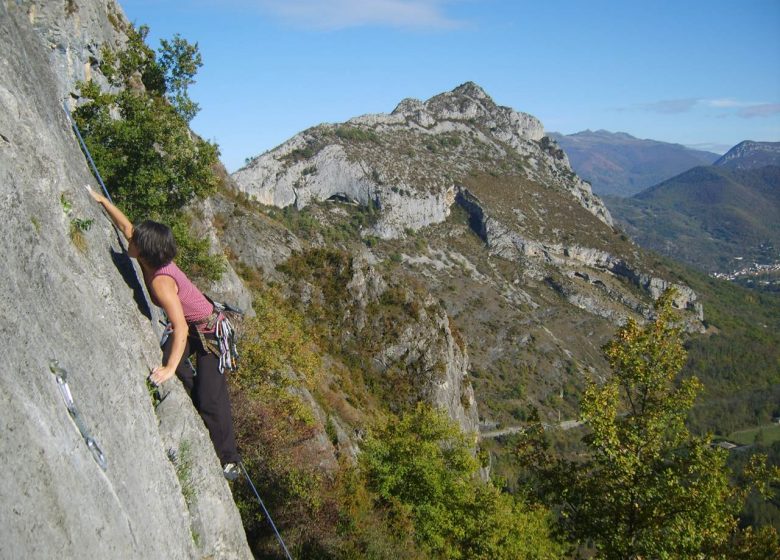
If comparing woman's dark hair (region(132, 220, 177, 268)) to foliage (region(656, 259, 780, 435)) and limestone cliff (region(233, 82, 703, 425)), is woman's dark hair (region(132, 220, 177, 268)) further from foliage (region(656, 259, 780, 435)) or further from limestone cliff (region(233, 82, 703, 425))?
foliage (region(656, 259, 780, 435))

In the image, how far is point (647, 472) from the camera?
399 inches

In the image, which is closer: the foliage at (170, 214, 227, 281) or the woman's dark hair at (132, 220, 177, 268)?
the woman's dark hair at (132, 220, 177, 268)

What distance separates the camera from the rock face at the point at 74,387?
3.84 metres

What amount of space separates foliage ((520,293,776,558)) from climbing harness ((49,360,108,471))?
28.0 feet

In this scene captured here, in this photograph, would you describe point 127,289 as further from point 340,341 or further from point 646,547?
point 340,341

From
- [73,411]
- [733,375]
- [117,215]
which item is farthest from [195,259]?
[733,375]

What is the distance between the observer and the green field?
5418 inches

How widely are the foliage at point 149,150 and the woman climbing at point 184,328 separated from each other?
11.6 m

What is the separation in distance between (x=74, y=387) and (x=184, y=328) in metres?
1.26

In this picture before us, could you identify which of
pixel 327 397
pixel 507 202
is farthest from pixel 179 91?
pixel 507 202

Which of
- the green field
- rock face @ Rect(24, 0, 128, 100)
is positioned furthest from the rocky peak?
rock face @ Rect(24, 0, 128, 100)

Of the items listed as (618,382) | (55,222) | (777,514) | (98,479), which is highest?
(55,222)

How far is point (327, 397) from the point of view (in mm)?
30047

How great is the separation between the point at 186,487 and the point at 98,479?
1.90m
